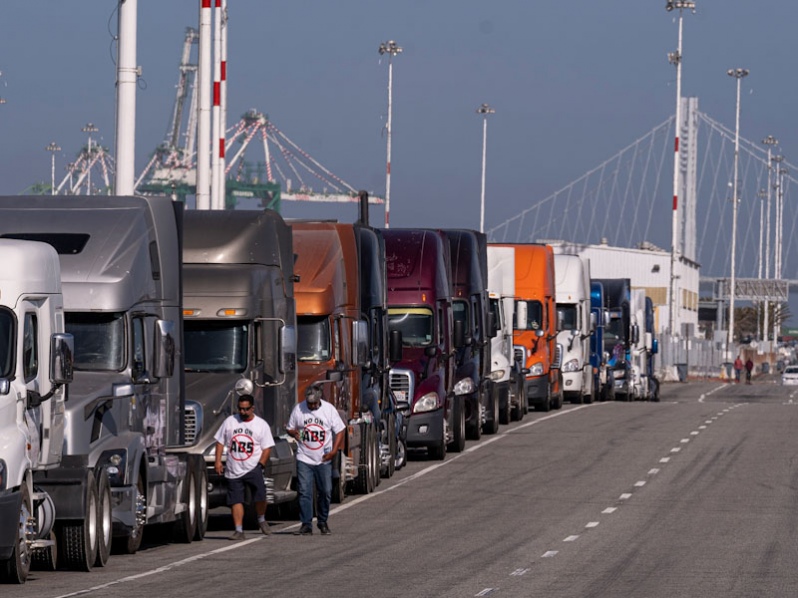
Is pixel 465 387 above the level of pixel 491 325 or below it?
below

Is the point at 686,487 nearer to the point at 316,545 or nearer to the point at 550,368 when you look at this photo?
the point at 316,545

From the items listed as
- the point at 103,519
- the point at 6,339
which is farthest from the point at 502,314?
the point at 6,339

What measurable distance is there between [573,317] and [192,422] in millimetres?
28697

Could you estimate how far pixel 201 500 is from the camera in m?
18.7

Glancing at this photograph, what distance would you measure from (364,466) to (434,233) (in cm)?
620

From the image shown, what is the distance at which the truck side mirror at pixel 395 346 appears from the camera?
26955mm

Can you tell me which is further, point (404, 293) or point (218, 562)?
point (404, 293)

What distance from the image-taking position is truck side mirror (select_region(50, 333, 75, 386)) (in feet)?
46.2

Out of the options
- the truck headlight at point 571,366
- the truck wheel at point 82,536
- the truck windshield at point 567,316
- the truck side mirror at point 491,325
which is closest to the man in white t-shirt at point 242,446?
the truck wheel at point 82,536

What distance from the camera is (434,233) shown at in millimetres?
29578

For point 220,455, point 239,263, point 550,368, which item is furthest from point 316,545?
point 550,368

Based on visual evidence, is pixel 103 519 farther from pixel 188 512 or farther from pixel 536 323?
pixel 536 323

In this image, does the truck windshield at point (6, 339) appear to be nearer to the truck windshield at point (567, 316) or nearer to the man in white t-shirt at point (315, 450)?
the man in white t-shirt at point (315, 450)

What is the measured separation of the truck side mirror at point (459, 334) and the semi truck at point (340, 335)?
5.54m
